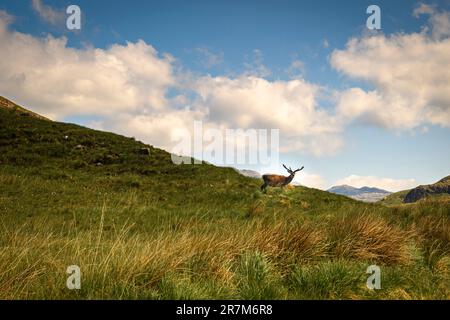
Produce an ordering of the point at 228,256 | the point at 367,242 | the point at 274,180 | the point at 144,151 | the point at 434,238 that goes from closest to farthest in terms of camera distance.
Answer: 1. the point at 228,256
2. the point at 367,242
3. the point at 434,238
4. the point at 274,180
5. the point at 144,151

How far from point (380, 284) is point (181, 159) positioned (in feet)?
87.5

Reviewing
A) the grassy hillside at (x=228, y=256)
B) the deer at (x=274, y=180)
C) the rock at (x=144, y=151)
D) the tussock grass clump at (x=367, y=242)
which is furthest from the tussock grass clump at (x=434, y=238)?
the rock at (x=144, y=151)

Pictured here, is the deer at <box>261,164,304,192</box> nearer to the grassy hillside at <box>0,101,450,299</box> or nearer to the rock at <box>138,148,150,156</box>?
the grassy hillside at <box>0,101,450,299</box>

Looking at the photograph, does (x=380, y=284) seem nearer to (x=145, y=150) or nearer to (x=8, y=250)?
(x=8, y=250)

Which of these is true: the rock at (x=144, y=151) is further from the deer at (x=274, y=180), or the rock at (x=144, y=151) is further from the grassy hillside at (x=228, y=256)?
the grassy hillside at (x=228, y=256)

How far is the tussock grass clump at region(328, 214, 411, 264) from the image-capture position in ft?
24.4

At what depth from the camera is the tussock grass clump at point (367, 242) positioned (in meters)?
7.44

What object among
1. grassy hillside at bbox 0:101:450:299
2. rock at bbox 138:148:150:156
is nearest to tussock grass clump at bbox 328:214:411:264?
grassy hillside at bbox 0:101:450:299

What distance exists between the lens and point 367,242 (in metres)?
7.91

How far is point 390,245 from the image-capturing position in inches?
306

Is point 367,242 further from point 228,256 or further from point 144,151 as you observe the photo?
point 144,151

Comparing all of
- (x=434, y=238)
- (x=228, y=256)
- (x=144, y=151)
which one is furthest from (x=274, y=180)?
(x=228, y=256)

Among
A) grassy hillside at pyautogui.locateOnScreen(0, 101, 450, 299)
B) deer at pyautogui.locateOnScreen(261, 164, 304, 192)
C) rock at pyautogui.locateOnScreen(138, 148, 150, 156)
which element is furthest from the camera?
rock at pyautogui.locateOnScreen(138, 148, 150, 156)
